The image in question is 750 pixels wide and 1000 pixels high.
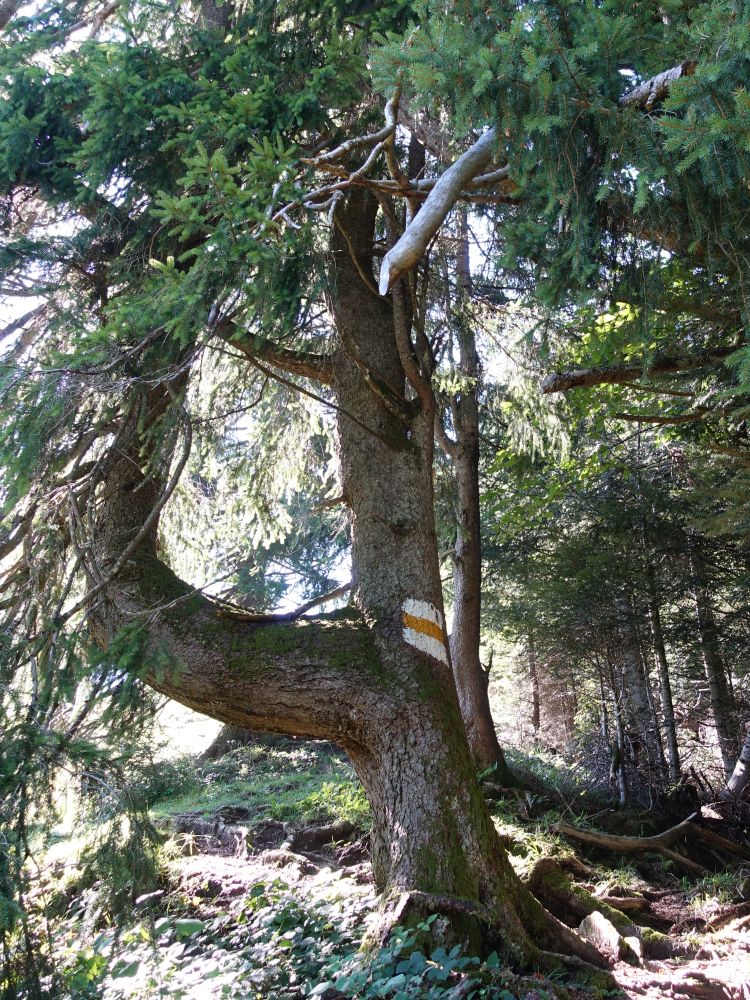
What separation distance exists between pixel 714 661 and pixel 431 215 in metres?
7.70

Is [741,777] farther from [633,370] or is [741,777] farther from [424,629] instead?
[424,629]

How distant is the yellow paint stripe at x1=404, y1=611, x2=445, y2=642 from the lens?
14.6 ft

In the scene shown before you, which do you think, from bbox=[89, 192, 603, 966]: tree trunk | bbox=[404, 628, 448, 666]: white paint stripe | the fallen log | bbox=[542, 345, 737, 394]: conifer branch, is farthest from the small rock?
bbox=[542, 345, 737, 394]: conifer branch

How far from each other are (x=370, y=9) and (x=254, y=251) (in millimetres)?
2908

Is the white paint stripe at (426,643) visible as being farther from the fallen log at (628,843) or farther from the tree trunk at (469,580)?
the tree trunk at (469,580)

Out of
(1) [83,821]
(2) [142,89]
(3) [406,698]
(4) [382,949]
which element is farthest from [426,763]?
(2) [142,89]

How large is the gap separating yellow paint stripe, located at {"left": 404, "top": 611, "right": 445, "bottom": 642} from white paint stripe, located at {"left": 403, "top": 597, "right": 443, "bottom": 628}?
0.07 ft

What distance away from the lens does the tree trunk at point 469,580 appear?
798cm

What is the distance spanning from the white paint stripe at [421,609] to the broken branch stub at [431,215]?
6.38 ft

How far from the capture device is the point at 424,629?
450cm

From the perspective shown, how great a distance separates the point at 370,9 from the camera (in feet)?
17.6

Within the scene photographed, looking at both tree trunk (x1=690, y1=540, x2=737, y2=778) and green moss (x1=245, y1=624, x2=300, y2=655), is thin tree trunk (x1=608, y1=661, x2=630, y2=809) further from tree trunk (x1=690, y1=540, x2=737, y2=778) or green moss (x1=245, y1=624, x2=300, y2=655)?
green moss (x1=245, y1=624, x2=300, y2=655)

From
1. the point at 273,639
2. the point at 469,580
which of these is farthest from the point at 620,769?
the point at 273,639

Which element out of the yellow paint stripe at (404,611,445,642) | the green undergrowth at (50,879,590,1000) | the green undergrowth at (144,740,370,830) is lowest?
the green undergrowth at (50,879,590,1000)
